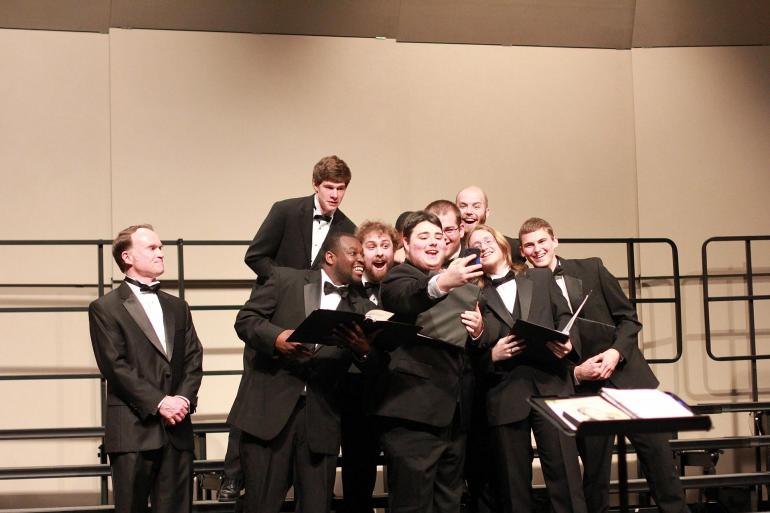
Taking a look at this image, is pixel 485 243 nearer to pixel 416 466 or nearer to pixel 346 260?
pixel 346 260

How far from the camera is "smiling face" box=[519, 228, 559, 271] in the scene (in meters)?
4.36

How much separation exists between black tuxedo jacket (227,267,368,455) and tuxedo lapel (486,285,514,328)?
0.58 metres

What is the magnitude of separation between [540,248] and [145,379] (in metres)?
→ 1.81

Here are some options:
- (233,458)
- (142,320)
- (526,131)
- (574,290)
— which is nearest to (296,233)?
(142,320)

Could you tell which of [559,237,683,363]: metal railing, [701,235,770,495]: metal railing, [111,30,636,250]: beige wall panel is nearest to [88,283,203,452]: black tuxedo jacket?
[111,30,636,250]: beige wall panel

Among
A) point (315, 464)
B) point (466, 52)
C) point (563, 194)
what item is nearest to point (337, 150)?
point (466, 52)

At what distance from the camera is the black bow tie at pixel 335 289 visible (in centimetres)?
391

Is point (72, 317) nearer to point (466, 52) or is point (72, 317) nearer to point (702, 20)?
point (466, 52)

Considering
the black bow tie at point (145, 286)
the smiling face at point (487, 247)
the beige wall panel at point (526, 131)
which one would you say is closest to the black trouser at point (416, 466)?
the smiling face at point (487, 247)

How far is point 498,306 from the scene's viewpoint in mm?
4141

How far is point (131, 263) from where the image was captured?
4.11 m

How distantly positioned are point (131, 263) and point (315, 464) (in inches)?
45.7

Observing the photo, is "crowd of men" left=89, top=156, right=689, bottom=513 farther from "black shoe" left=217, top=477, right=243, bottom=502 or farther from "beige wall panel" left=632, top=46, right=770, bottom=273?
"beige wall panel" left=632, top=46, right=770, bottom=273

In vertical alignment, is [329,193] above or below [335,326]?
above
